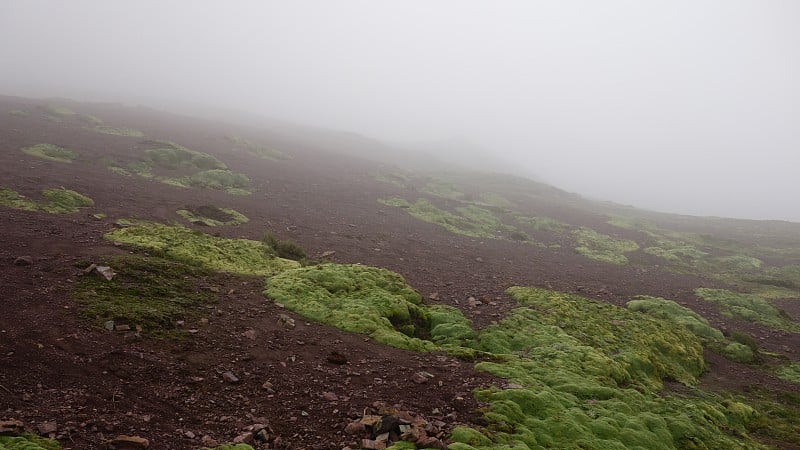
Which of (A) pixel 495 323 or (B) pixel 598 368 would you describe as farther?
(A) pixel 495 323

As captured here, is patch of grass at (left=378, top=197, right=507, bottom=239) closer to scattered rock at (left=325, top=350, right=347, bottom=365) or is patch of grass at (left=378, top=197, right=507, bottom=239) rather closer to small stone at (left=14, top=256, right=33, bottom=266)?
scattered rock at (left=325, top=350, right=347, bottom=365)

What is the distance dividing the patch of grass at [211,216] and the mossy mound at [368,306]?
11220 mm

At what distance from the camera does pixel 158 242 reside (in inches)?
787

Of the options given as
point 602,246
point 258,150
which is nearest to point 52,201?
point 258,150

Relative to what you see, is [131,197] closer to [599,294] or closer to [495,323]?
[495,323]

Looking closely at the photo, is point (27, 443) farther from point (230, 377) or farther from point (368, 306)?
point (368, 306)

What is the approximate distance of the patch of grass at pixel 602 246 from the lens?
140 feet

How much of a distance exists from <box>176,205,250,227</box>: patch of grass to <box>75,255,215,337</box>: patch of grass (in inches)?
419

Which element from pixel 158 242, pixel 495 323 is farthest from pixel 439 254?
pixel 158 242

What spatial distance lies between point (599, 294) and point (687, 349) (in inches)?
321

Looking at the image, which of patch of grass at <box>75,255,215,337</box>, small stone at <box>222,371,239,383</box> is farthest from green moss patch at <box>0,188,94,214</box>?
small stone at <box>222,371,239,383</box>

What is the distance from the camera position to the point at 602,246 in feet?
157

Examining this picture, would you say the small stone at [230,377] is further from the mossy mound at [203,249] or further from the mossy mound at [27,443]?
the mossy mound at [203,249]

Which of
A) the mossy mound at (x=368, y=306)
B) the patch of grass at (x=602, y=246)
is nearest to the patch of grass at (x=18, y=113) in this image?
the mossy mound at (x=368, y=306)
